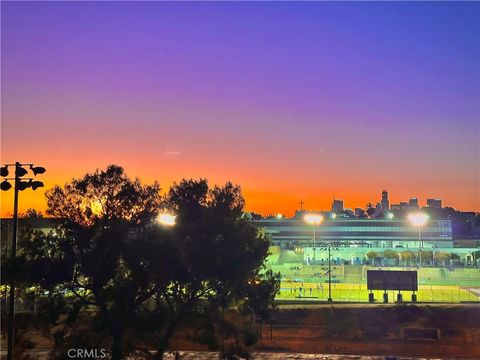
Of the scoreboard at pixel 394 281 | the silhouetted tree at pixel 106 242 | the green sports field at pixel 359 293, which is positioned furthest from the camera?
the green sports field at pixel 359 293

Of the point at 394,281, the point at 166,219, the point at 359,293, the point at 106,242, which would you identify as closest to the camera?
the point at 106,242

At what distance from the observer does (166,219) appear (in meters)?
27.9

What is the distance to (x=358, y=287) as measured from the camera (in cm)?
7400

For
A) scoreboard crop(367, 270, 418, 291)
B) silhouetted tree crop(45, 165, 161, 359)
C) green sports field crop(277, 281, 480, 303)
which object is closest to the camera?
silhouetted tree crop(45, 165, 161, 359)

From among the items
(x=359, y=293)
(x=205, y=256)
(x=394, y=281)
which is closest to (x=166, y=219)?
(x=205, y=256)

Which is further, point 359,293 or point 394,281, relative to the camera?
point 359,293

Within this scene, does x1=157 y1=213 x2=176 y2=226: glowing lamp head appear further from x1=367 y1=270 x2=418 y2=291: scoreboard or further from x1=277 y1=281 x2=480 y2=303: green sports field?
x1=367 y1=270 x2=418 y2=291: scoreboard

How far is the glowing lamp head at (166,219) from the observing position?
2761 cm

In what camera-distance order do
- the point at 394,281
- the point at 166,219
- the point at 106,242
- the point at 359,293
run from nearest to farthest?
the point at 106,242, the point at 166,219, the point at 394,281, the point at 359,293

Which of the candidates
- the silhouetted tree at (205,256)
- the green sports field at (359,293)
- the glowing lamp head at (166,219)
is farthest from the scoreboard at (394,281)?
the glowing lamp head at (166,219)

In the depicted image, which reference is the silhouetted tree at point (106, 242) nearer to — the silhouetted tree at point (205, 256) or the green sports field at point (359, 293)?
the silhouetted tree at point (205, 256)

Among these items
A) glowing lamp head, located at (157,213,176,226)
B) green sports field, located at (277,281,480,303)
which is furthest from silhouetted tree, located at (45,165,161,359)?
green sports field, located at (277,281,480,303)

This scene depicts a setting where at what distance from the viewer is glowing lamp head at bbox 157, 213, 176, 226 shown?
2761 cm

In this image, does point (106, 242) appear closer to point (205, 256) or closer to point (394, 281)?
point (205, 256)
